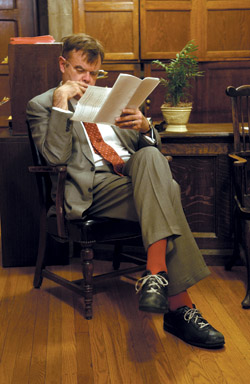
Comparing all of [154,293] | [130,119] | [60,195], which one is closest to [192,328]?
[154,293]

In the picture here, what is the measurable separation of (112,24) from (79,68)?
2.65 m

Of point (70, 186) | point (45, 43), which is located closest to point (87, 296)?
point (70, 186)

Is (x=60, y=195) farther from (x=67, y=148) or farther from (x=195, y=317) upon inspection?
(x=195, y=317)

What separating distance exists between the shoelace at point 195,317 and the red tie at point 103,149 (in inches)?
28.4

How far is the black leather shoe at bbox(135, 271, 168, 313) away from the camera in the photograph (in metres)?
1.85

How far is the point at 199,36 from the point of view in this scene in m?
4.96

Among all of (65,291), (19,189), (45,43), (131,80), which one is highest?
(45,43)

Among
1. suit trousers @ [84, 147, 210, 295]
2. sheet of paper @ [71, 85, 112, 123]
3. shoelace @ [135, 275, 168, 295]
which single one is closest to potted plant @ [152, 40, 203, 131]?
suit trousers @ [84, 147, 210, 295]

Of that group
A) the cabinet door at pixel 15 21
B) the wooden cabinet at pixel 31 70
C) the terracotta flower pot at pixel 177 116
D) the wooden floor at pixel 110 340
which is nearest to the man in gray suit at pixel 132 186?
the wooden floor at pixel 110 340

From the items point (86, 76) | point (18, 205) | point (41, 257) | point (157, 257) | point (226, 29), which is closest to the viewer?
point (157, 257)

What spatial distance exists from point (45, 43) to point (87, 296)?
1360 mm

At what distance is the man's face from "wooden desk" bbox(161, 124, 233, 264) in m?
0.63

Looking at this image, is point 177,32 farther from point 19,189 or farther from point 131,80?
point 131,80

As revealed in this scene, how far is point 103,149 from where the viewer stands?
247 centimetres
